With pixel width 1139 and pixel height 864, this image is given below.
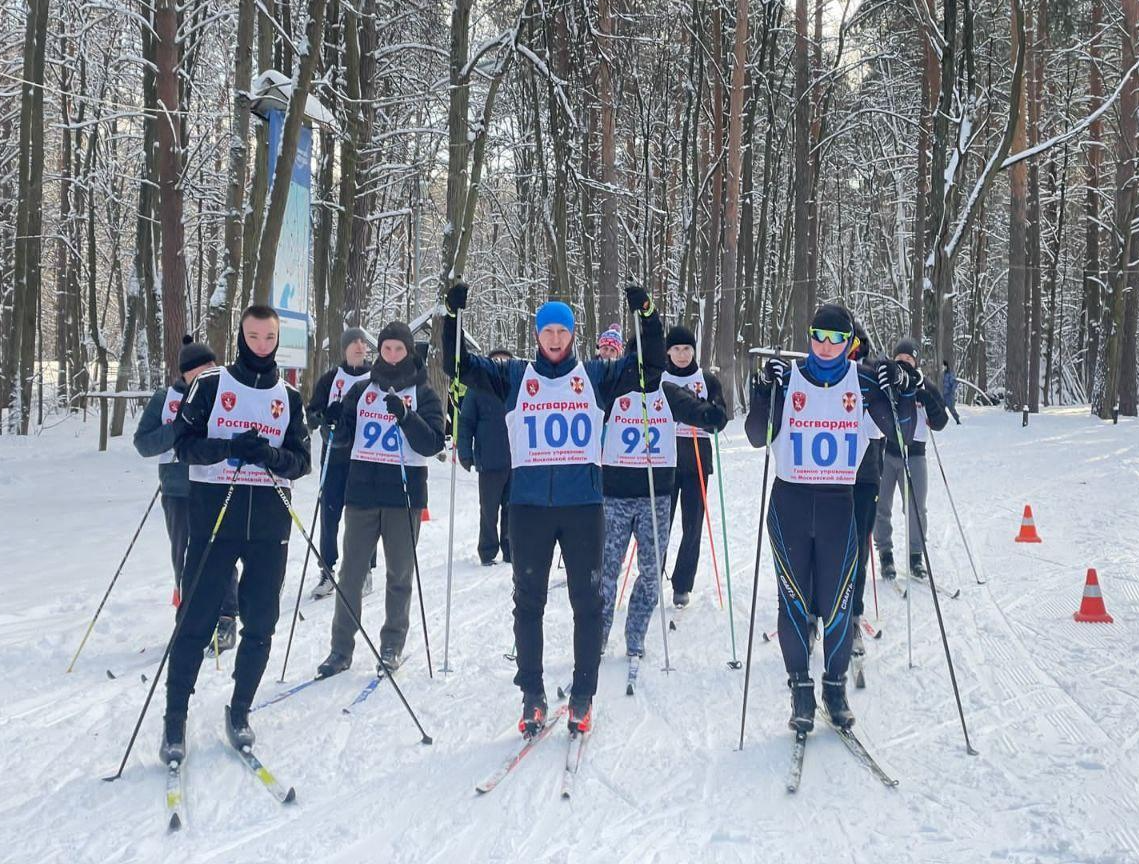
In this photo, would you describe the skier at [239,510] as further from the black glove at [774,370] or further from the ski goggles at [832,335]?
the ski goggles at [832,335]

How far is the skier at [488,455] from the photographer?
8359 millimetres

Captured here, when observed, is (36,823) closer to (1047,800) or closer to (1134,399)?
(1047,800)

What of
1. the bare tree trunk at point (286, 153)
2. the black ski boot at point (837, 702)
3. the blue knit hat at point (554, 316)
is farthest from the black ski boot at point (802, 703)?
the bare tree trunk at point (286, 153)

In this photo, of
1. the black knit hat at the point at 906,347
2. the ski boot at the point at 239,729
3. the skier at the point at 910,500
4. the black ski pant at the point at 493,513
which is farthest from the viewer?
the black ski pant at the point at 493,513

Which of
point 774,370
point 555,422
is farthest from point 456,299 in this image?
point 774,370

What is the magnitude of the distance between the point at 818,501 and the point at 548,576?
4.63 ft

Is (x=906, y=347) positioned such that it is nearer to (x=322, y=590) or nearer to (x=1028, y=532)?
(x=1028, y=532)

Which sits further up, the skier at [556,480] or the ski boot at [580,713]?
the skier at [556,480]

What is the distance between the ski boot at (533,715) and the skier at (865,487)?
6.22 feet

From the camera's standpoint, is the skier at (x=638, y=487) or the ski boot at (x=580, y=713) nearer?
the ski boot at (x=580, y=713)

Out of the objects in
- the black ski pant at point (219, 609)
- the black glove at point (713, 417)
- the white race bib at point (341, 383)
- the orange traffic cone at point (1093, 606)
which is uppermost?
the white race bib at point (341, 383)

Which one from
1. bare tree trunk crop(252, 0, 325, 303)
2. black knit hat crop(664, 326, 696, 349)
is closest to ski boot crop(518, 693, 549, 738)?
black knit hat crop(664, 326, 696, 349)

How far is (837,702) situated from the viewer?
15.5 ft

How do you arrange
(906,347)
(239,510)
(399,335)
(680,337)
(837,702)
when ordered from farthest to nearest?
(906,347)
(680,337)
(399,335)
(837,702)
(239,510)
